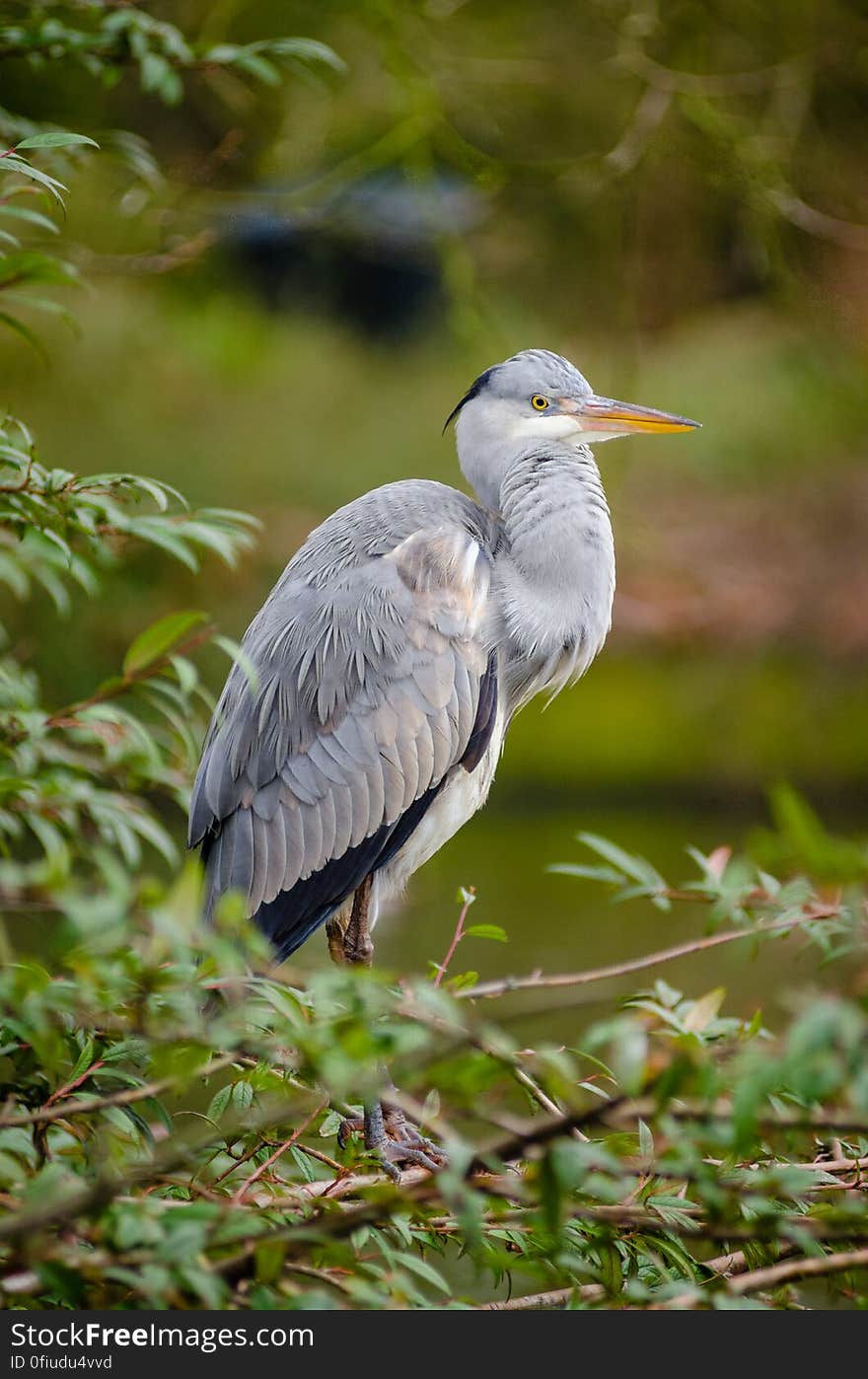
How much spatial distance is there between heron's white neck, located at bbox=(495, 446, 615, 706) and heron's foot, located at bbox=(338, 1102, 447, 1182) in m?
0.58

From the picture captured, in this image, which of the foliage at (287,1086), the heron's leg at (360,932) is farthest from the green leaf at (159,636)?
the heron's leg at (360,932)

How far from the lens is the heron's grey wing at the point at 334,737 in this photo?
1633 mm

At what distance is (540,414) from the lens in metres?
1.80

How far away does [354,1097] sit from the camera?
4.76 ft

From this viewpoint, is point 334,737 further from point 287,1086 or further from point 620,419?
point 287,1086

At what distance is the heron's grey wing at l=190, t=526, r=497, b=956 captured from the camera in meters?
1.63

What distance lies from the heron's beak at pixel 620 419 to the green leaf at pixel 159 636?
0.92m

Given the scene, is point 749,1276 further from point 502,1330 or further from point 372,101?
point 372,101

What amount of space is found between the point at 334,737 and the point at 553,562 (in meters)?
0.36

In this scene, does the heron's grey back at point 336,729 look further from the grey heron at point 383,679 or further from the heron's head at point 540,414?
the heron's head at point 540,414

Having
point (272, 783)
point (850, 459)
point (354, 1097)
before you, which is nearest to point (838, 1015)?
point (354, 1097)

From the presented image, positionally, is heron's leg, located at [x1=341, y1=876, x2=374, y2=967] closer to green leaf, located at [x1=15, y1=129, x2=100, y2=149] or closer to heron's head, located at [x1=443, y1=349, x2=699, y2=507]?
heron's head, located at [x1=443, y1=349, x2=699, y2=507]

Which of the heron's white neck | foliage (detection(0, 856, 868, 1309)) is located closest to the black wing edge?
the heron's white neck

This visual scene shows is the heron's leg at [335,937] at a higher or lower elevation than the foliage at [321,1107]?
lower
